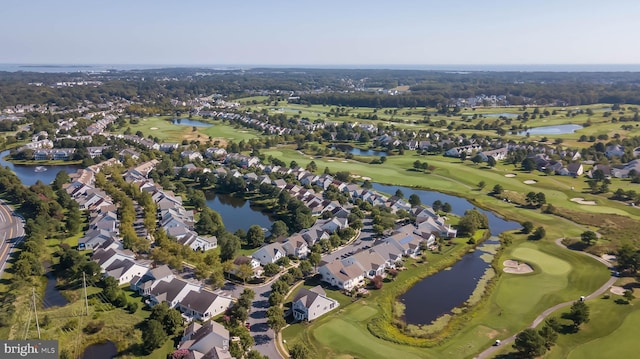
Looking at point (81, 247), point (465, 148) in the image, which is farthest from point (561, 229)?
point (81, 247)

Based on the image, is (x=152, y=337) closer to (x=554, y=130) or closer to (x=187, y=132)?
(x=187, y=132)

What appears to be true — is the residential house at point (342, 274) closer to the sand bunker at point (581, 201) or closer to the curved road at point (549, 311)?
the curved road at point (549, 311)

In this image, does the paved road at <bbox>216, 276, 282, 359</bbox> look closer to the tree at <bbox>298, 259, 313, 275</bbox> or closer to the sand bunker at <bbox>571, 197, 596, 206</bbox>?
the tree at <bbox>298, 259, 313, 275</bbox>

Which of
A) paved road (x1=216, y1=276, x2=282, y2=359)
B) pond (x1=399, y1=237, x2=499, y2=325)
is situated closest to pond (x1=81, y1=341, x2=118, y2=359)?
paved road (x1=216, y1=276, x2=282, y2=359)

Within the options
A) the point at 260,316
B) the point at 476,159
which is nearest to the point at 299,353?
the point at 260,316

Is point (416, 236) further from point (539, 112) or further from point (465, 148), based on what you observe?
point (539, 112)

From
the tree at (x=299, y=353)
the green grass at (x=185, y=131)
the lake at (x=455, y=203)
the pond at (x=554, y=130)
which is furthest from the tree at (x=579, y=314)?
the pond at (x=554, y=130)
